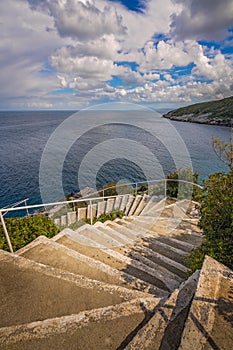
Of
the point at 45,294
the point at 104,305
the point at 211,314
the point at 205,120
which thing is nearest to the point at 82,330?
the point at 104,305

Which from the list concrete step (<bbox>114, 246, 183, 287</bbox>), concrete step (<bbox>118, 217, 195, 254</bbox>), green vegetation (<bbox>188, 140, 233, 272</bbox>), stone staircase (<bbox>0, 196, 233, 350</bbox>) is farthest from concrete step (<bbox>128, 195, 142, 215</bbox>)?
green vegetation (<bbox>188, 140, 233, 272</bbox>)

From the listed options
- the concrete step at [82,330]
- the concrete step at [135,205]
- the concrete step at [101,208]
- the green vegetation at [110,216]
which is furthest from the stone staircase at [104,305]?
the concrete step at [135,205]

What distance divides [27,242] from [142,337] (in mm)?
3355

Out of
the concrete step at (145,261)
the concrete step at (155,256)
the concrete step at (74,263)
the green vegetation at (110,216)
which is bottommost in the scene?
the green vegetation at (110,216)

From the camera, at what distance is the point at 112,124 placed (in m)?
94.3

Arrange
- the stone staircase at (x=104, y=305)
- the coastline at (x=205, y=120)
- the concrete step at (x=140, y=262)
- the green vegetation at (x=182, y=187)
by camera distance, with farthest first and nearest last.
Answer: the coastline at (x=205, y=120) < the green vegetation at (x=182, y=187) < the concrete step at (x=140, y=262) < the stone staircase at (x=104, y=305)

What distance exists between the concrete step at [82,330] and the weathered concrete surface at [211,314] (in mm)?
536

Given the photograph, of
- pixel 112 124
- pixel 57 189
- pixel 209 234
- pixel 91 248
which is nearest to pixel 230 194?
pixel 209 234

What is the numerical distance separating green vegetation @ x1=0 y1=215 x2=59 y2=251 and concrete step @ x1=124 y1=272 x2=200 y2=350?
3169mm

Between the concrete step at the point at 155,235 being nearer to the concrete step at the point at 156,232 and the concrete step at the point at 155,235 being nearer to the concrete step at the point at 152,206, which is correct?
the concrete step at the point at 156,232

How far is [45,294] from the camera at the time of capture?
268 cm

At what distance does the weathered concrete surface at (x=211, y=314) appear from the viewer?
1.87 metres

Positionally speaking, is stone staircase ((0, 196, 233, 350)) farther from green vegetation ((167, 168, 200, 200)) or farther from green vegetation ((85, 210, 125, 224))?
green vegetation ((167, 168, 200, 200))

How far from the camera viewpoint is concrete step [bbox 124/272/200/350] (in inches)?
74.8
